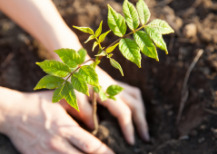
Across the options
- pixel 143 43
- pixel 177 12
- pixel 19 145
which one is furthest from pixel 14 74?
pixel 177 12

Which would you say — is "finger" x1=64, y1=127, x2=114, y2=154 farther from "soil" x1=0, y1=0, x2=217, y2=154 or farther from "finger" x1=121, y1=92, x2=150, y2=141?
"finger" x1=121, y1=92, x2=150, y2=141

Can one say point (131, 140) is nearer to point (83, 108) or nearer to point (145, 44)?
point (83, 108)

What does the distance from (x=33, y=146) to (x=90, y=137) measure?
0.41 meters

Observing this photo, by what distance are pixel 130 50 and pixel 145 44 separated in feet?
0.19

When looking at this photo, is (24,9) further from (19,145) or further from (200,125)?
(200,125)

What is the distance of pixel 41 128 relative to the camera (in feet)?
4.29

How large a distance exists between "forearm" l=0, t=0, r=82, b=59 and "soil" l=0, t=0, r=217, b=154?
48 centimetres

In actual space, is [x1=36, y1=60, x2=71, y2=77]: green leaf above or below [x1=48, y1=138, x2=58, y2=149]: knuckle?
above

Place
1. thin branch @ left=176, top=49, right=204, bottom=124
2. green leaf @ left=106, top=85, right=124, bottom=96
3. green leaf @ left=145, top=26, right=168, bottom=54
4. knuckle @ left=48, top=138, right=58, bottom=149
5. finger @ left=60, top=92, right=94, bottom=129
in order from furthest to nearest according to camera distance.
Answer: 1. thin branch @ left=176, top=49, right=204, bottom=124
2. finger @ left=60, top=92, right=94, bottom=129
3. knuckle @ left=48, top=138, right=58, bottom=149
4. green leaf @ left=106, top=85, right=124, bottom=96
5. green leaf @ left=145, top=26, right=168, bottom=54

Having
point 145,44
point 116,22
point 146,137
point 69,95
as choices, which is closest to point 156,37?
point 145,44

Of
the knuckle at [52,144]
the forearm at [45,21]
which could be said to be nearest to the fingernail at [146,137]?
the knuckle at [52,144]

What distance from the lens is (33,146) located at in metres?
1.33

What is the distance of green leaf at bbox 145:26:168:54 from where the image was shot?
647 mm

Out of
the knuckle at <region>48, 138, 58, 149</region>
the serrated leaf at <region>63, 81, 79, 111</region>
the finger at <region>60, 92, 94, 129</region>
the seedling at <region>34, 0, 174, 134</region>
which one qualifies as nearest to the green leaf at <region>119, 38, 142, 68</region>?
the seedling at <region>34, 0, 174, 134</region>
